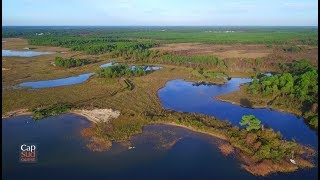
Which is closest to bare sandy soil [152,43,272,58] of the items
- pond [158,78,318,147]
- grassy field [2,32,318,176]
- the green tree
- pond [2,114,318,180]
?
grassy field [2,32,318,176]

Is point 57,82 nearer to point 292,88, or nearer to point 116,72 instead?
point 116,72

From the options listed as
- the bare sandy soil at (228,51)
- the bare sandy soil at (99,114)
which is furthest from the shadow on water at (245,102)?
the bare sandy soil at (228,51)

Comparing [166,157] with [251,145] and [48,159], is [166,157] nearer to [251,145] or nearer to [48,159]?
[251,145]

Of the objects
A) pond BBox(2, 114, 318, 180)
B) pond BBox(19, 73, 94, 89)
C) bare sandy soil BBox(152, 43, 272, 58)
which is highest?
bare sandy soil BBox(152, 43, 272, 58)

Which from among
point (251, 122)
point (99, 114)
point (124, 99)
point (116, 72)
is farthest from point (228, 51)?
point (251, 122)

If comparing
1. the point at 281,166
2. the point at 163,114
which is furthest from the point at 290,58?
the point at 281,166

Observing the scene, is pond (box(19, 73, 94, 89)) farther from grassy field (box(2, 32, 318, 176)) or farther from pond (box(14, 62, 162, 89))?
grassy field (box(2, 32, 318, 176))

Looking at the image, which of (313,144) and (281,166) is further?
(313,144)
